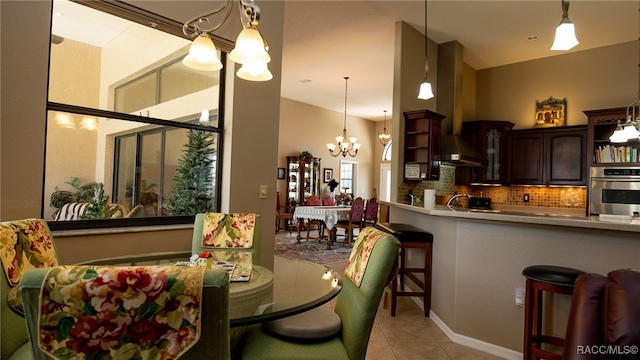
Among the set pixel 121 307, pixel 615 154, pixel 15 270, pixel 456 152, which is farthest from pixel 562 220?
pixel 615 154

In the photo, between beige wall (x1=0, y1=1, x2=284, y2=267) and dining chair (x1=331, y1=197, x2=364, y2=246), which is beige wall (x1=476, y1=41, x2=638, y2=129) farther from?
beige wall (x1=0, y1=1, x2=284, y2=267)

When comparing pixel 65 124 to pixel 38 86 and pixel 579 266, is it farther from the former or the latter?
pixel 579 266

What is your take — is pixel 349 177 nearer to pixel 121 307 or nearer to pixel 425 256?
pixel 425 256

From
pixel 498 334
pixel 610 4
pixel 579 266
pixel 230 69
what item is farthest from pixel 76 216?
pixel 610 4

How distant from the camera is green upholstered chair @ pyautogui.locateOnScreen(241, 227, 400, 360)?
149 cm

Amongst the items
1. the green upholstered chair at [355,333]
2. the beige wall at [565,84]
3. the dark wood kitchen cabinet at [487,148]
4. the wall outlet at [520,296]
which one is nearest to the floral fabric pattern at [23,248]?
the green upholstered chair at [355,333]

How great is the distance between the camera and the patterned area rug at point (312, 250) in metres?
5.72

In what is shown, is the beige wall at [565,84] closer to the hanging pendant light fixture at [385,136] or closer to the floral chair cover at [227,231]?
the hanging pendant light fixture at [385,136]

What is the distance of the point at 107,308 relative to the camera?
860 millimetres

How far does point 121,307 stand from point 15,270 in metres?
1.07

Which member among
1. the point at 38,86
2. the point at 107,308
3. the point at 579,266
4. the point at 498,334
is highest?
the point at 38,86

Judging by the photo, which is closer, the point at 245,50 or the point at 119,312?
the point at 119,312

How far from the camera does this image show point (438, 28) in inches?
193

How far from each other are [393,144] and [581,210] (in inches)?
133
